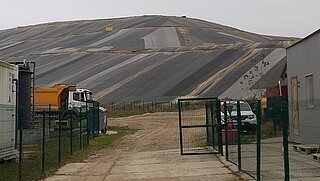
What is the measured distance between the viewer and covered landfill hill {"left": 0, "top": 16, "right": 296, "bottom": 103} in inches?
2376

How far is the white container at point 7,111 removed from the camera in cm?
1570

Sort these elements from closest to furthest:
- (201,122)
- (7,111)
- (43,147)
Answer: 1. (43,147)
2. (7,111)
3. (201,122)

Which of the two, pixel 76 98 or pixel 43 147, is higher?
pixel 76 98

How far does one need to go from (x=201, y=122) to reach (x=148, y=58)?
55353 millimetres

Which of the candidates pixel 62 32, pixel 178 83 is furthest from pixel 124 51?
pixel 62 32

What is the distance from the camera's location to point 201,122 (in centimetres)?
2075

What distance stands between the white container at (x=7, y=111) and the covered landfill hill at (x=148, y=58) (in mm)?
39682

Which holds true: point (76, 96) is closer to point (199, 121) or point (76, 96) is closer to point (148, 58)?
point (199, 121)

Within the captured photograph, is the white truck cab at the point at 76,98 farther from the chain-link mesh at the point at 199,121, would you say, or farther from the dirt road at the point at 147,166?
the chain-link mesh at the point at 199,121

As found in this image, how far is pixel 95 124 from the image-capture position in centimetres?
2914

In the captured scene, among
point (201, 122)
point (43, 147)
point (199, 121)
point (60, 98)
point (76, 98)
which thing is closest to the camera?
point (43, 147)

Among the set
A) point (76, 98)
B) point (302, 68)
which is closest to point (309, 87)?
point (302, 68)

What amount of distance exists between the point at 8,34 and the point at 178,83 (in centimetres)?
6891

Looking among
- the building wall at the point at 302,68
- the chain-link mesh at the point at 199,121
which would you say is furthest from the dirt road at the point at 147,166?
the building wall at the point at 302,68
